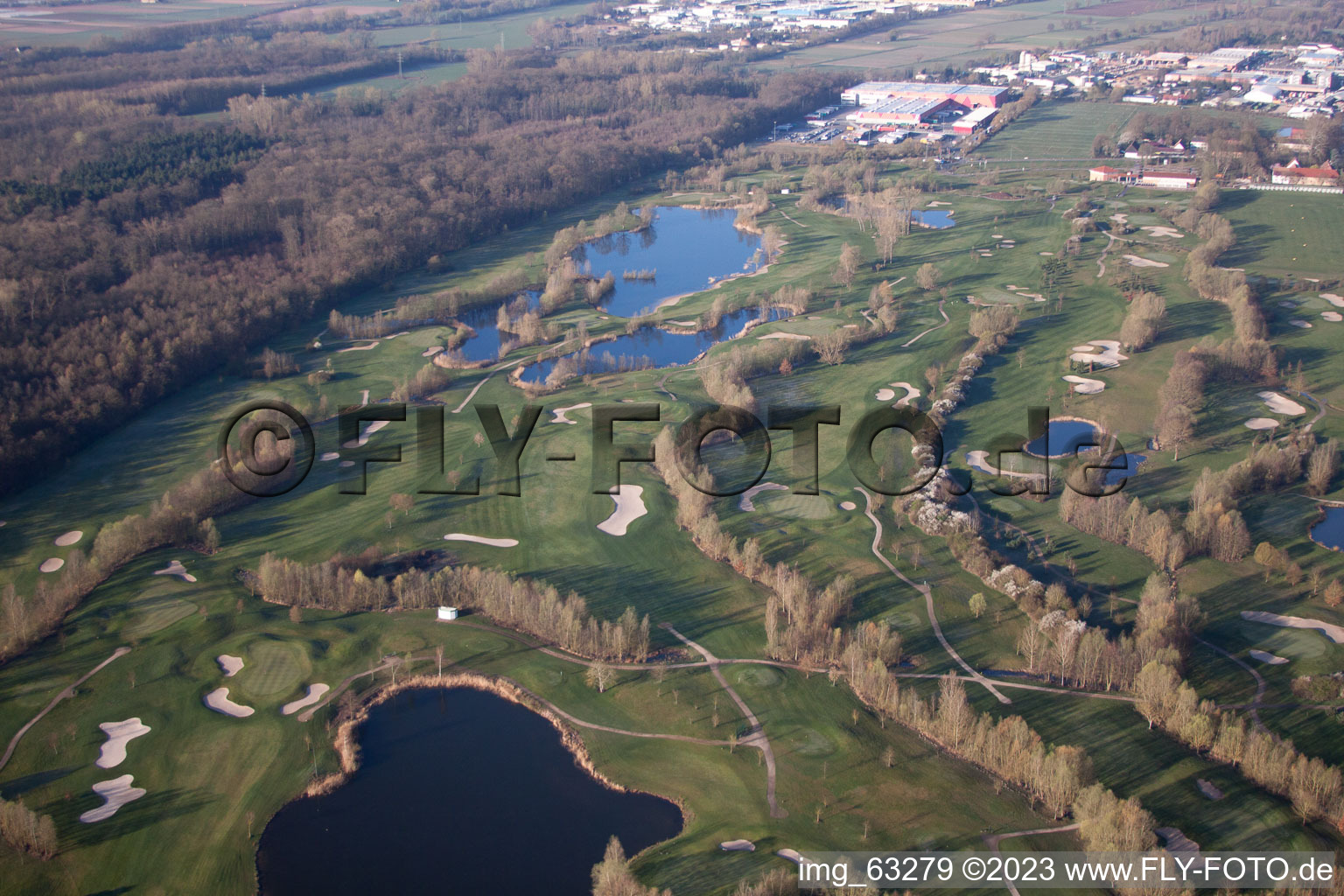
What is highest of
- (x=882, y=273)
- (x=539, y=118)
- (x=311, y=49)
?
(x=311, y=49)

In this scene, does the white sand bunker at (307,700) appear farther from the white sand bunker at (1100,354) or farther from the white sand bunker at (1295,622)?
the white sand bunker at (1100,354)

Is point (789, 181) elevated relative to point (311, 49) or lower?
lower

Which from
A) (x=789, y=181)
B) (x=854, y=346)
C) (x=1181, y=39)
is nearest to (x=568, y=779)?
(x=854, y=346)

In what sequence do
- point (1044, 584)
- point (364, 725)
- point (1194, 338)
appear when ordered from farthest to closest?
1. point (1194, 338)
2. point (1044, 584)
3. point (364, 725)

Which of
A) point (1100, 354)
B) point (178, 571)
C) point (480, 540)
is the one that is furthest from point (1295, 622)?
point (178, 571)

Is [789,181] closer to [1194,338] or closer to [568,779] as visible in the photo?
[1194,338]

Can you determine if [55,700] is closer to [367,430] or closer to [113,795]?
[113,795]

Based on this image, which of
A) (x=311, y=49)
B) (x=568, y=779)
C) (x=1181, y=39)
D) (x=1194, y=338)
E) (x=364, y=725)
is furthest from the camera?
(x=1181, y=39)
